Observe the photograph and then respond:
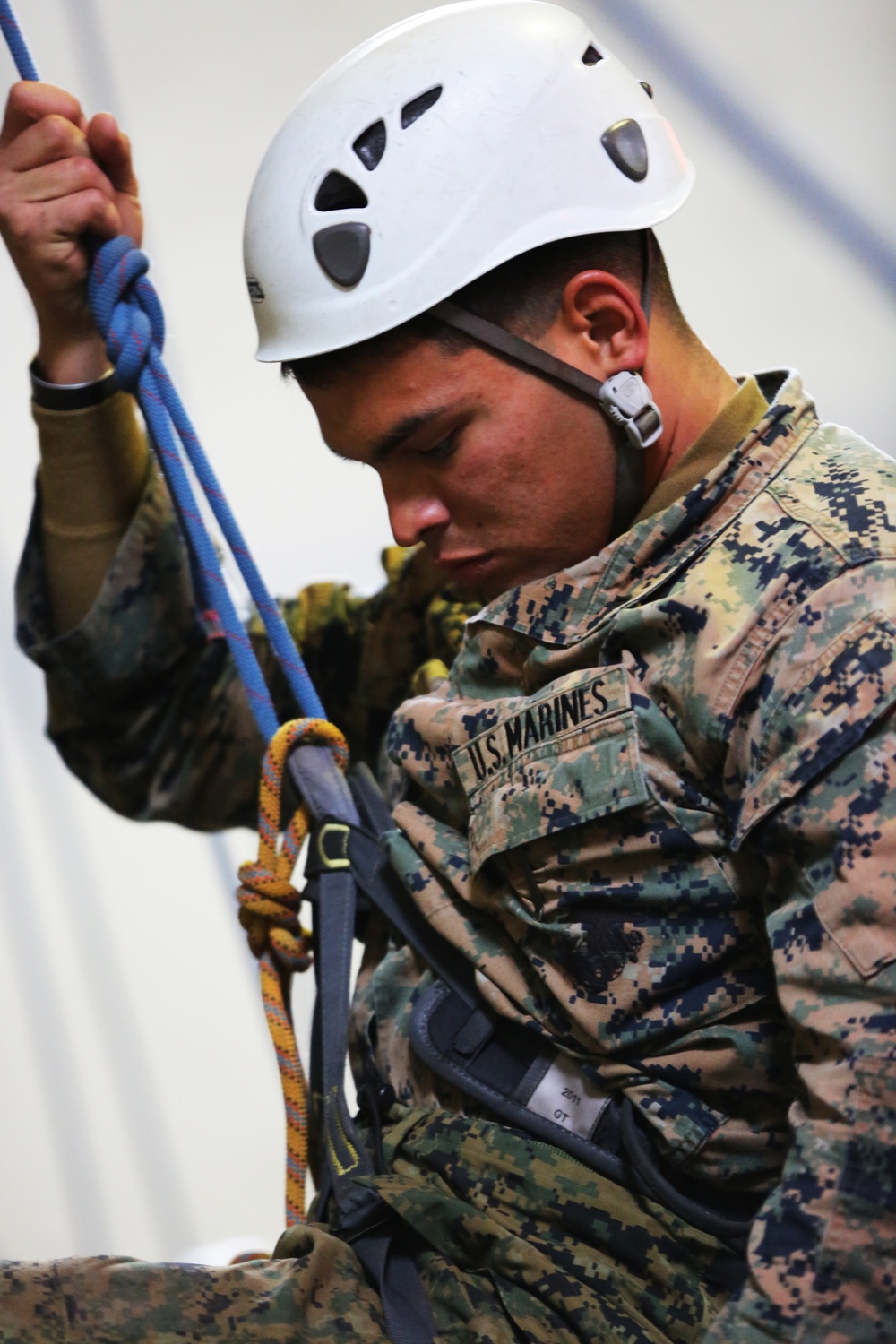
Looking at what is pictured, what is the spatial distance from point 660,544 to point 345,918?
0.33 meters

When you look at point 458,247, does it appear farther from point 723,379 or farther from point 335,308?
point 723,379

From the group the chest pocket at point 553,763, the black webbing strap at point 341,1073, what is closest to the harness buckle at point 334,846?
the black webbing strap at point 341,1073

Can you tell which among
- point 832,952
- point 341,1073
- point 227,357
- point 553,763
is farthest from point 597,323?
point 227,357

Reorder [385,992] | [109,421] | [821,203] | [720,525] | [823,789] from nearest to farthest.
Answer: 1. [823,789]
2. [720,525]
3. [385,992]
4. [109,421]
5. [821,203]

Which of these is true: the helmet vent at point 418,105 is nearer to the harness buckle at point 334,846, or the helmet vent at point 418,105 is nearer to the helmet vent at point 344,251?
the helmet vent at point 344,251

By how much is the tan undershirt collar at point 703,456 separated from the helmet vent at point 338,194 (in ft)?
0.74

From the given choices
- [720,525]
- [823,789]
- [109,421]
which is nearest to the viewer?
[823,789]

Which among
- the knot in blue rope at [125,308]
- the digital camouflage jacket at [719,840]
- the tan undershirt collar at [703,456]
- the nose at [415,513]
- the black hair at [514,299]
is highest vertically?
the knot in blue rope at [125,308]

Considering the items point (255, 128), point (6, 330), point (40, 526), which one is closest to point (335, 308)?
point (40, 526)

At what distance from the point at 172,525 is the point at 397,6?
0.89 m

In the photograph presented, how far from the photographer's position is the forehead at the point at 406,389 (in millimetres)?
696

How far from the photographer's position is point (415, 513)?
73 centimetres

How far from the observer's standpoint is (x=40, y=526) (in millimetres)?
1081

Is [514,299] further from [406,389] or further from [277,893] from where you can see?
[277,893]
